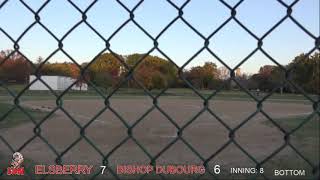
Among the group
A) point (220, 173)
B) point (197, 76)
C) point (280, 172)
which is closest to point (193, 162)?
point (220, 173)

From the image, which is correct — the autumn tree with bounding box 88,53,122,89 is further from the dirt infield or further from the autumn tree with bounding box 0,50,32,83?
the dirt infield

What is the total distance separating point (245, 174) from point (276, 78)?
5.95m

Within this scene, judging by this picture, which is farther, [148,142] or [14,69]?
[148,142]

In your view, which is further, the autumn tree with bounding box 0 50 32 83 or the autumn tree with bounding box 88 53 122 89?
the autumn tree with bounding box 0 50 32 83
